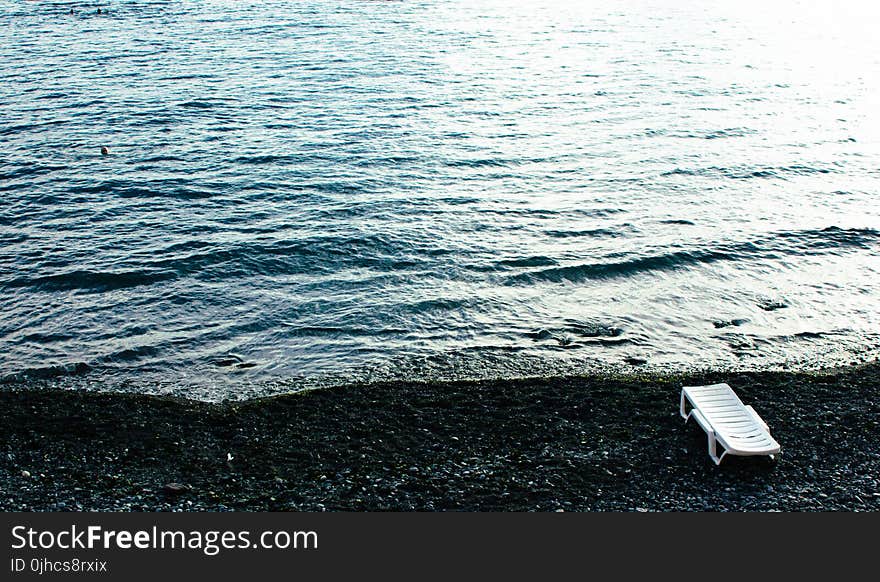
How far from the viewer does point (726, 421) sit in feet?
53.5

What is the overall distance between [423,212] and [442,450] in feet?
53.5

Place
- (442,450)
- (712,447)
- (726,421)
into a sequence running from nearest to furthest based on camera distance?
(712,447)
(442,450)
(726,421)

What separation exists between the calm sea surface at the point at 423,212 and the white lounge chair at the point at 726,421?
334 centimetres

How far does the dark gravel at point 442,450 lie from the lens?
1462cm

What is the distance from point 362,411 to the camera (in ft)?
57.9

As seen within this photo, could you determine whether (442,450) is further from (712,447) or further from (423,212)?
(423,212)

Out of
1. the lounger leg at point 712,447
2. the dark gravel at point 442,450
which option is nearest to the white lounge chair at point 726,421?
the lounger leg at point 712,447

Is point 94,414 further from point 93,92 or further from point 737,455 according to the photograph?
point 93,92

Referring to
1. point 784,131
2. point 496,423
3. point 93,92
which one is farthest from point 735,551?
point 93,92

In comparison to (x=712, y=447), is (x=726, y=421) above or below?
above

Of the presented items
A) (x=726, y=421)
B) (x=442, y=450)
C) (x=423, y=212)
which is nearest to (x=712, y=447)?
(x=726, y=421)

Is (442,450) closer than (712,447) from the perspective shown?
No

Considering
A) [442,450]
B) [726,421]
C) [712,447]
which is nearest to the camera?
[712,447]

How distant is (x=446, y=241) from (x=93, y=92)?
28989mm
